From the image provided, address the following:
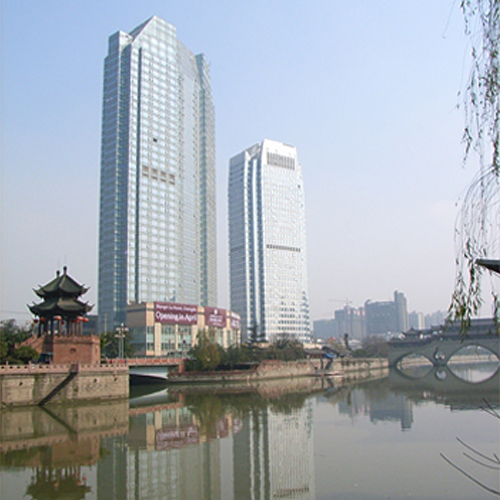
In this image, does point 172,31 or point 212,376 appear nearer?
point 212,376

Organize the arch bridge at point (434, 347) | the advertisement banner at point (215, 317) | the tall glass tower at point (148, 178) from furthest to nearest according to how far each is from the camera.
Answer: the tall glass tower at point (148, 178) → the advertisement banner at point (215, 317) → the arch bridge at point (434, 347)

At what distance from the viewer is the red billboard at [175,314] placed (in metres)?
81.2

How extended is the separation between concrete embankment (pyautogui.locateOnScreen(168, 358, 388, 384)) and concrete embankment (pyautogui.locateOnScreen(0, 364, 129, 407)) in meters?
19.9

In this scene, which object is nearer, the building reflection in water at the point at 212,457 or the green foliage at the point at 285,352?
the building reflection in water at the point at 212,457

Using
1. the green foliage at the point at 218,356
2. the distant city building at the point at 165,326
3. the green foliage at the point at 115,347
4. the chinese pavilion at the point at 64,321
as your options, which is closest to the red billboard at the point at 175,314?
the distant city building at the point at 165,326

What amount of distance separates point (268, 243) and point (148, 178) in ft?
193

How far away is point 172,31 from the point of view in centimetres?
10431

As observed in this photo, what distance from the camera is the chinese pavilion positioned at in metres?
45.2

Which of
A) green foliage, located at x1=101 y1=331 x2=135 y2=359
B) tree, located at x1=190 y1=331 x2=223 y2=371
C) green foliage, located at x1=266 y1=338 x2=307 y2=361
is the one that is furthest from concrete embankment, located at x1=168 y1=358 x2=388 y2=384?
green foliage, located at x1=101 y1=331 x2=135 y2=359

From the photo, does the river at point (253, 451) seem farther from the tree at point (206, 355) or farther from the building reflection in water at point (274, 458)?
the tree at point (206, 355)

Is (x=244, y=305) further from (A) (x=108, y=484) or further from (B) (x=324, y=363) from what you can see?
(A) (x=108, y=484)

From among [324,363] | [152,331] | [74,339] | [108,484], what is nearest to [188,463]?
[108,484]

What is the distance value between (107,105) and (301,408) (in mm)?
73165

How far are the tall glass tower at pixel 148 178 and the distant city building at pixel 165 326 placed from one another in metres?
6.45
